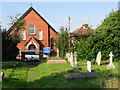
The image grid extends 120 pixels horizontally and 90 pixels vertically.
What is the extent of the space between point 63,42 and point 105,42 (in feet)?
36.8

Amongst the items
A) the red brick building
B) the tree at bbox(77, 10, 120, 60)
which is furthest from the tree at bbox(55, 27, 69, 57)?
the tree at bbox(77, 10, 120, 60)

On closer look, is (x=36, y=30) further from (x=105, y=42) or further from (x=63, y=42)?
(x=105, y=42)

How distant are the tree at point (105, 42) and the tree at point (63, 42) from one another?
29.1 ft

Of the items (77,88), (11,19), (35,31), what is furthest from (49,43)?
(77,88)

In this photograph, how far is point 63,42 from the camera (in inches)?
1420

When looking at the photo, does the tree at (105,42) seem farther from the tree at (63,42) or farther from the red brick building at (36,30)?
the red brick building at (36,30)

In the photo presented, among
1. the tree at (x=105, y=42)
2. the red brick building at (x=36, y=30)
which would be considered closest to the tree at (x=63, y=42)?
the red brick building at (x=36, y=30)

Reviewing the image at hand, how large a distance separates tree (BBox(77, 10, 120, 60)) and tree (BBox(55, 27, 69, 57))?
29.1ft

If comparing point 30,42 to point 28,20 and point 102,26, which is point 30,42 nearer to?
point 28,20

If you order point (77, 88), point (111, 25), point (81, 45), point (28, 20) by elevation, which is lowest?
point (77, 88)

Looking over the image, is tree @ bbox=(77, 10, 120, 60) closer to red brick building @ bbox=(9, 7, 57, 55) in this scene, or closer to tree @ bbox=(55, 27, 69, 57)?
tree @ bbox=(55, 27, 69, 57)

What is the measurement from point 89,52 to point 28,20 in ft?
69.2

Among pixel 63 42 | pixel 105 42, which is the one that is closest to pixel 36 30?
pixel 63 42

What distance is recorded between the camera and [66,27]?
3784 centimetres
